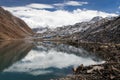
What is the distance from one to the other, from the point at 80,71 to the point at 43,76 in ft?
26.5

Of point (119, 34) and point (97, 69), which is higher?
point (119, 34)

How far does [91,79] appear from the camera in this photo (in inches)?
1816

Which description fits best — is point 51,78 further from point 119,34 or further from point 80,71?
point 119,34

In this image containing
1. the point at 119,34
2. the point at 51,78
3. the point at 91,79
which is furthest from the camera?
the point at 119,34

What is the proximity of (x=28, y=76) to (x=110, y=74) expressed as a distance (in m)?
17.2

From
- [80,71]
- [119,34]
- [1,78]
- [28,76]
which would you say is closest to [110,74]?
[80,71]

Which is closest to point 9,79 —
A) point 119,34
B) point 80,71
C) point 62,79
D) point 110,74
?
point 62,79

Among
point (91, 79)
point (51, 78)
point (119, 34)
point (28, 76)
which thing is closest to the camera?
point (91, 79)

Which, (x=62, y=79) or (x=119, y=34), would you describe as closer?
(x=62, y=79)

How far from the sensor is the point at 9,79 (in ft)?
171

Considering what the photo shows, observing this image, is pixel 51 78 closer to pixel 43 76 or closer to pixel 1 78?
pixel 43 76

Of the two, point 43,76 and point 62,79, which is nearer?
point 62,79

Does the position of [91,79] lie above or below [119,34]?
below

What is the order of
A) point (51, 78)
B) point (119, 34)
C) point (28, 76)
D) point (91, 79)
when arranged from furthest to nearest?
point (119, 34)
point (28, 76)
point (51, 78)
point (91, 79)
